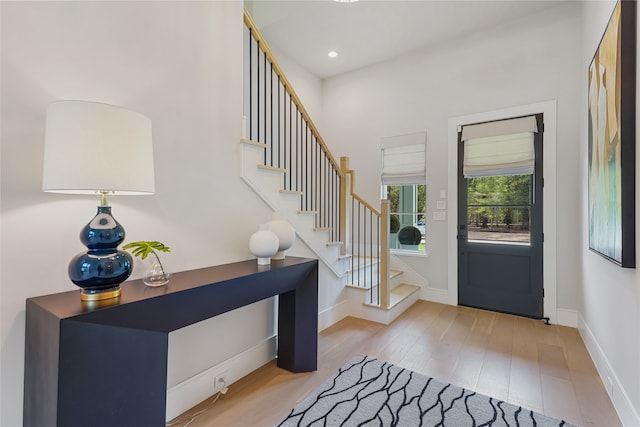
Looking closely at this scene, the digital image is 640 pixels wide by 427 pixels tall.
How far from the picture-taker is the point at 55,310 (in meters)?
1.10

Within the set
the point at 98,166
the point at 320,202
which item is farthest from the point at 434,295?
the point at 98,166

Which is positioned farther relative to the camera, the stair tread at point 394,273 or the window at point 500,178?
the stair tread at point 394,273

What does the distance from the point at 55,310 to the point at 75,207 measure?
532 mm

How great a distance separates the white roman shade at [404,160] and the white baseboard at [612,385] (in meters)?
2.41

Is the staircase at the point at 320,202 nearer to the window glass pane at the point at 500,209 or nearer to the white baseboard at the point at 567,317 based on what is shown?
the window glass pane at the point at 500,209

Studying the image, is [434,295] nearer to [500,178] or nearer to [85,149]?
[500,178]

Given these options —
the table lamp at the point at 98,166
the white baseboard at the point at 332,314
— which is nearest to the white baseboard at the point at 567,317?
the white baseboard at the point at 332,314

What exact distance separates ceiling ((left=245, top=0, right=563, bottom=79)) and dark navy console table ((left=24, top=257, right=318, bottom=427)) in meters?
3.22

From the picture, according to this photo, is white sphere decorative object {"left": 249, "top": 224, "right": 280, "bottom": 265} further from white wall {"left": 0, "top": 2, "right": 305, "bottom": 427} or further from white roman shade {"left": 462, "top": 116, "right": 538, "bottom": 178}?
white roman shade {"left": 462, "top": 116, "right": 538, "bottom": 178}

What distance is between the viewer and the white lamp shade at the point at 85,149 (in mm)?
1074

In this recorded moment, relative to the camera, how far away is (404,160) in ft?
13.8

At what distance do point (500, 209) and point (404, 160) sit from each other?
138cm

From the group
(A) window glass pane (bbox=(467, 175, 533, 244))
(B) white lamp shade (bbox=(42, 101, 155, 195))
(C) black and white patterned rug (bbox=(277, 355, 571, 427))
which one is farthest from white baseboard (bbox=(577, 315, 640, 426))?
(B) white lamp shade (bbox=(42, 101, 155, 195))

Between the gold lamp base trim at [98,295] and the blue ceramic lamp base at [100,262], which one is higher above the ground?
the blue ceramic lamp base at [100,262]
